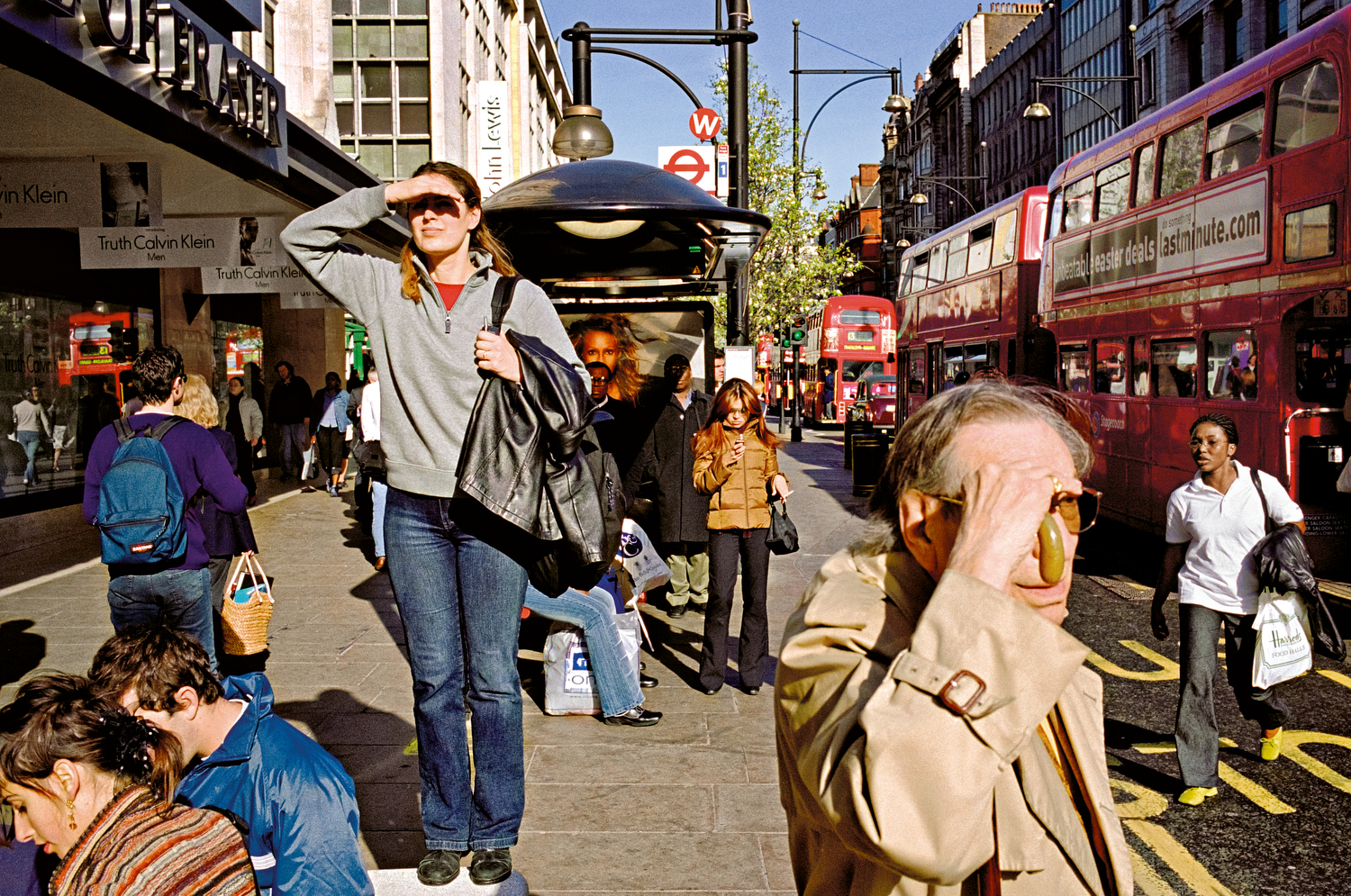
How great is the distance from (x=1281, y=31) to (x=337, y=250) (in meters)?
35.4

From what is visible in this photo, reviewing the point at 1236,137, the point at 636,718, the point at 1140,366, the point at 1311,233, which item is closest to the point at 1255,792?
the point at 636,718

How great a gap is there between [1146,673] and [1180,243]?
647cm

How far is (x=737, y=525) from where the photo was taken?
6.48m

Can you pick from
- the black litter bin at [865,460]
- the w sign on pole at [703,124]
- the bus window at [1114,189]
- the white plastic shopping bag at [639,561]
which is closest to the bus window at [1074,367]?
the bus window at [1114,189]

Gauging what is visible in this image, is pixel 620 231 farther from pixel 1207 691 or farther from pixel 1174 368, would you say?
pixel 1174 368

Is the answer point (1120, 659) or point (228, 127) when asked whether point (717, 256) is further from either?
point (228, 127)

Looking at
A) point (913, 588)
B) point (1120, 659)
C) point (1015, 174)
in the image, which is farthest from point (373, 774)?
point (1015, 174)

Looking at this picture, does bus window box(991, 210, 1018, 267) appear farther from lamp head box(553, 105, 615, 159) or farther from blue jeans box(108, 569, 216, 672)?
blue jeans box(108, 569, 216, 672)

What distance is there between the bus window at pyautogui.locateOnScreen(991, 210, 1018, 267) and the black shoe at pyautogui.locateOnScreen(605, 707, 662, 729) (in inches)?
603

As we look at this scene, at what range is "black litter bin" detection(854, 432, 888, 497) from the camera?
18250 millimetres

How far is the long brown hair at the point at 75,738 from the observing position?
2.19 metres

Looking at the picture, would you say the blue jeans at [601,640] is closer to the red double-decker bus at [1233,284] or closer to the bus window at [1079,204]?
the red double-decker bus at [1233,284]

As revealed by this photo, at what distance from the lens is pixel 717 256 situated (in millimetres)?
8203

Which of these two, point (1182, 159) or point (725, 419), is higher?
point (1182, 159)
